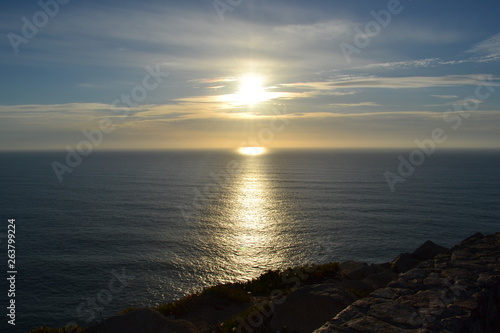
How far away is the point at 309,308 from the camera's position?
10.3 metres

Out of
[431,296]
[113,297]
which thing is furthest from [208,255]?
[431,296]

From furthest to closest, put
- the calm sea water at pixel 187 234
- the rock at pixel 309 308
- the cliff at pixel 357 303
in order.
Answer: the calm sea water at pixel 187 234, the rock at pixel 309 308, the cliff at pixel 357 303

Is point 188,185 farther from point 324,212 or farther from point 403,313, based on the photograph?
point 403,313

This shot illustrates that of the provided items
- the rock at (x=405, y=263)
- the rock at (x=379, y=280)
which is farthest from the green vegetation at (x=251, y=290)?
the rock at (x=405, y=263)

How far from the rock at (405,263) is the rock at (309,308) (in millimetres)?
7750

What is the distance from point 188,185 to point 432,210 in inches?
3436

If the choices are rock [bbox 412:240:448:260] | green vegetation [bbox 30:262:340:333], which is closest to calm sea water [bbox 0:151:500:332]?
green vegetation [bbox 30:262:340:333]

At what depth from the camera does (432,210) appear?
269 feet

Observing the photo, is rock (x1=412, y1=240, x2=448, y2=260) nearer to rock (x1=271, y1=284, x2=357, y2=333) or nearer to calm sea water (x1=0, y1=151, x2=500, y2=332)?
rock (x1=271, y1=284, x2=357, y2=333)

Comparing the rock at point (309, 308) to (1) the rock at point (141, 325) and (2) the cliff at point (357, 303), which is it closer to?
(2) the cliff at point (357, 303)

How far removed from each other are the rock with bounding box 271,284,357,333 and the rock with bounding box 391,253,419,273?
7.75 m

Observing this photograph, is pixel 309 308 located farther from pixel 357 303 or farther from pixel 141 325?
pixel 141 325

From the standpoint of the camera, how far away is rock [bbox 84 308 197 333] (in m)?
10.6

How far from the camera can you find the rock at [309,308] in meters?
9.64
